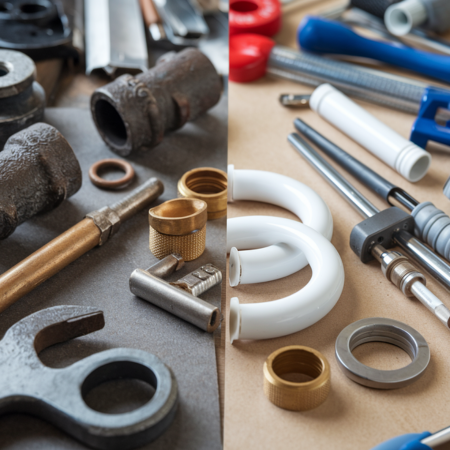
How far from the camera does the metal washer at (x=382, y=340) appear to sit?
71 cm

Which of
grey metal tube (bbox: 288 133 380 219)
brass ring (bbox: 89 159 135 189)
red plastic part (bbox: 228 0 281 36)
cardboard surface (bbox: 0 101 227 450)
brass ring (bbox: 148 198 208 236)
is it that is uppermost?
red plastic part (bbox: 228 0 281 36)

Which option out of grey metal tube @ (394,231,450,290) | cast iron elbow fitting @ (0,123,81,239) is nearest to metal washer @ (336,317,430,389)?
grey metal tube @ (394,231,450,290)

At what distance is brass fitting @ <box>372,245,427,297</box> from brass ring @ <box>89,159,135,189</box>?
0.58 metres

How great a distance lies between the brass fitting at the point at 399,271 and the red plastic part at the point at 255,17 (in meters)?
1.05

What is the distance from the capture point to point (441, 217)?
0.92m

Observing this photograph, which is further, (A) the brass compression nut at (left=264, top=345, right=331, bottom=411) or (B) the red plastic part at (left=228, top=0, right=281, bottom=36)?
(B) the red plastic part at (left=228, top=0, right=281, bottom=36)

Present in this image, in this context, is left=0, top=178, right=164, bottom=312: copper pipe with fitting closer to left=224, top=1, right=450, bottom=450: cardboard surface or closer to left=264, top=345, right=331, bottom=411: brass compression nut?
left=224, top=1, right=450, bottom=450: cardboard surface

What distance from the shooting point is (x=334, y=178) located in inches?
43.5

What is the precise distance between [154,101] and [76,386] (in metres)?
0.72

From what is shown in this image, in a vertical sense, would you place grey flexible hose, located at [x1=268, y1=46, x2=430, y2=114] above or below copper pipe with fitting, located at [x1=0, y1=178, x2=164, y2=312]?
above

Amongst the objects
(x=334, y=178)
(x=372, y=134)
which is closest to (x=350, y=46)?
(x=372, y=134)

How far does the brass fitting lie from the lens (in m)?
0.84

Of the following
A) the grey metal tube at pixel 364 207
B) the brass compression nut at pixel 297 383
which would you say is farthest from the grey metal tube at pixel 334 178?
the brass compression nut at pixel 297 383

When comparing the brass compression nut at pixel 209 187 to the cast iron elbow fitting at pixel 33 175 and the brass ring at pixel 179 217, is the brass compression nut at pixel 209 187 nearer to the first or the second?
the brass ring at pixel 179 217
